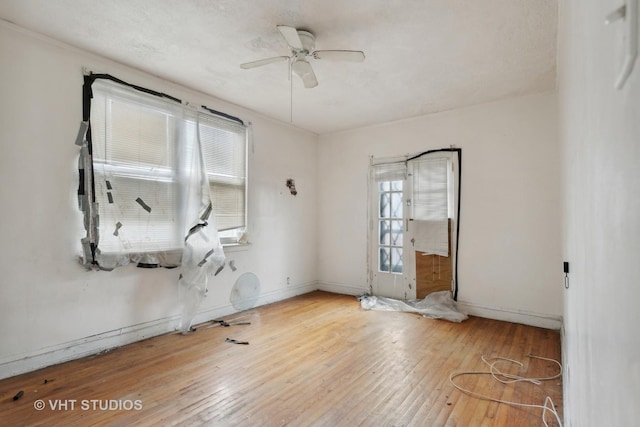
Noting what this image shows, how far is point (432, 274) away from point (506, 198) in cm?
142

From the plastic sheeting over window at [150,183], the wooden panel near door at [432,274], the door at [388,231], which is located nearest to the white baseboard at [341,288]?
the door at [388,231]

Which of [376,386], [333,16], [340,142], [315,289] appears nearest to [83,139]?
[333,16]

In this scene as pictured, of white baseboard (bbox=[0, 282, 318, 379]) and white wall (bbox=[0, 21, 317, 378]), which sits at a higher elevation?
white wall (bbox=[0, 21, 317, 378])

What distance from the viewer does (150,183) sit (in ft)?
11.4

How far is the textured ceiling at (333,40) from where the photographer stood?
242cm

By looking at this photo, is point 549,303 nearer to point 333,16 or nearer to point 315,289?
point 315,289

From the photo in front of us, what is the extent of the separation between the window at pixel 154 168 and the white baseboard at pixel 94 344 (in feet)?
2.68

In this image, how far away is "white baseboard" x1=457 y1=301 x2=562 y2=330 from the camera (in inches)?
150

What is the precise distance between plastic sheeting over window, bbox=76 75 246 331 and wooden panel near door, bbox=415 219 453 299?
2.81 meters

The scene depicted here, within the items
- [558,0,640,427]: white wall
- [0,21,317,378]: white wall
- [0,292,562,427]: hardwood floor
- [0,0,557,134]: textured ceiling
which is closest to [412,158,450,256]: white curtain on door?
[0,0,557,134]: textured ceiling

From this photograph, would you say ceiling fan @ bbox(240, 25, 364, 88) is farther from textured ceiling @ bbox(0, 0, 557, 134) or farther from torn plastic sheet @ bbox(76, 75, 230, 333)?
torn plastic sheet @ bbox(76, 75, 230, 333)

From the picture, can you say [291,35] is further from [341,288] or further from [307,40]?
[341,288]

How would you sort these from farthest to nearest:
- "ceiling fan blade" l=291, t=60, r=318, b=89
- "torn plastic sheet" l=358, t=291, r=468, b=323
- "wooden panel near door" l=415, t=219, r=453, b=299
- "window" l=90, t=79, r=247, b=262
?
"wooden panel near door" l=415, t=219, r=453, b=299 < "torn plastic sheet" l=358, t=291, r=468, b=323 < "window" l=90, t=79, r=247, b=262 < "ceiling fan blade" l=291, t=60, r=318, b=89

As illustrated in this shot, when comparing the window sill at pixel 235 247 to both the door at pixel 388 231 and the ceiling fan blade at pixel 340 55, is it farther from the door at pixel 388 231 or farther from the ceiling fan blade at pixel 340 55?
the ceiling fan blade at pixel 340 55
